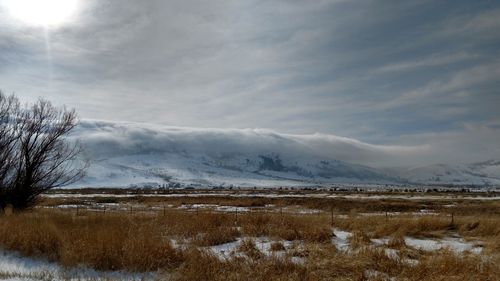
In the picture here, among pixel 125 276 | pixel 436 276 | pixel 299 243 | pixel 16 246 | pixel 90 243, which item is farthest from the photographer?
pixel 299 243

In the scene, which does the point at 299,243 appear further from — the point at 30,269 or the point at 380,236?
the point at 30,269

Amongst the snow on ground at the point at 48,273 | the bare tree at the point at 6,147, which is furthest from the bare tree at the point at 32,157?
the snow on ground at the point at 48,273

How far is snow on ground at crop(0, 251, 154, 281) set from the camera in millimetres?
8422

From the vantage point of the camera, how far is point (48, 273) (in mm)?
8562

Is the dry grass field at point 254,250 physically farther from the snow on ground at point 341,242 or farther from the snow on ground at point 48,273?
the snow on ground at point 48,273

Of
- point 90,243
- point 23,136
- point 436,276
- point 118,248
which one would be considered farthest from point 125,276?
point 23,136

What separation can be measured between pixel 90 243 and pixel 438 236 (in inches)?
468

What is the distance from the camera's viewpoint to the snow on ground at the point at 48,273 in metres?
8.42

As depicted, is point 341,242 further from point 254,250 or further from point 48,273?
point 48,273

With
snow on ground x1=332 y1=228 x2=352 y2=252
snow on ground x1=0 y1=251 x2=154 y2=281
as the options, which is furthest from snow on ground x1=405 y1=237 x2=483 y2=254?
snow on ground x1=0 y1=251 x2=154 y2=281

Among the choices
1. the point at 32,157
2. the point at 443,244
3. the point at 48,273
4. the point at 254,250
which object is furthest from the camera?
the point at 32,157

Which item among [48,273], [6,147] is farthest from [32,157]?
[48,273]

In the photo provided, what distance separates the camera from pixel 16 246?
427 inches

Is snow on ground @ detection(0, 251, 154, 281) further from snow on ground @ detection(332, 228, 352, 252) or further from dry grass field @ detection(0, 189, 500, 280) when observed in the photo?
snow on ground @ detection(332, 228, 352, 252)
